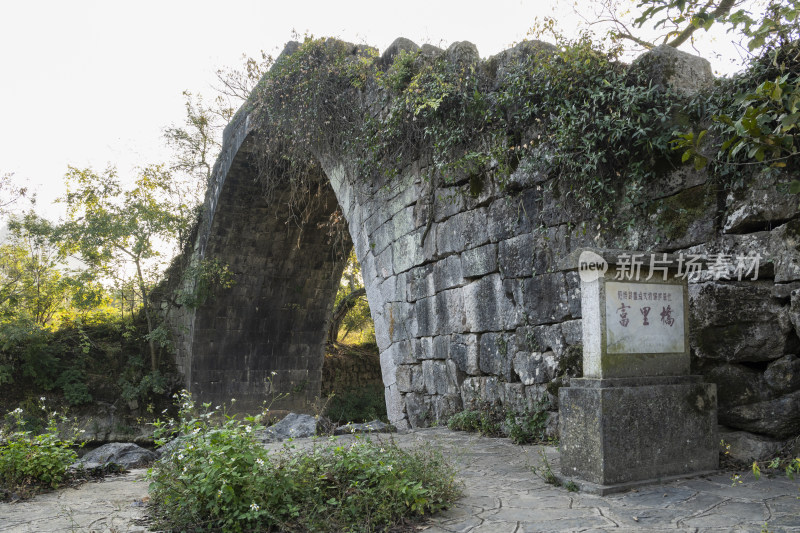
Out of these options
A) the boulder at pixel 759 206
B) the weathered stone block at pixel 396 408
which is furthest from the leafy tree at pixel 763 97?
the weathered stone block at pixel 396 408

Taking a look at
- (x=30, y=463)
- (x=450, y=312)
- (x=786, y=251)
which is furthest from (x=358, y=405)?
(x=786, y=251)

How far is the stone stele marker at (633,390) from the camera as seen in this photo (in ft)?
9.55

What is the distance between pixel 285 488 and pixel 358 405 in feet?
36.0

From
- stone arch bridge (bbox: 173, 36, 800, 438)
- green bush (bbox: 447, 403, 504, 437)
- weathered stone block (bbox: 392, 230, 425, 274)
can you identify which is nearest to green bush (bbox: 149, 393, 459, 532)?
stone arch bridge (bbox: 173, 36, 800, 438)

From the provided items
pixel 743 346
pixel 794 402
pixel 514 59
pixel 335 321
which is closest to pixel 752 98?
pixel 743 346

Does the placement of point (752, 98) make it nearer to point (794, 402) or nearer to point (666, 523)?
point (794, 402)

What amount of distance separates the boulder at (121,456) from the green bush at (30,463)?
0.56m

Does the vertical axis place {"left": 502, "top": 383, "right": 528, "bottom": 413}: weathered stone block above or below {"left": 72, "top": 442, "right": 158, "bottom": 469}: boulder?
above

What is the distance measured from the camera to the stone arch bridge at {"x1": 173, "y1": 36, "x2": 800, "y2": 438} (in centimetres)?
321

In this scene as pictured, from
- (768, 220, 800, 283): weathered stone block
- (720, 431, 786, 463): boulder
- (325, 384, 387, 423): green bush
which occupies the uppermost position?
(768, 220, 800, 283): weathered stone block

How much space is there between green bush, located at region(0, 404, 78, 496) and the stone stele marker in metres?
2.92

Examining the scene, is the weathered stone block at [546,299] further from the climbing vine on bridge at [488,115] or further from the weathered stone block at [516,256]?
the climbing vine on bridge at [488,115]

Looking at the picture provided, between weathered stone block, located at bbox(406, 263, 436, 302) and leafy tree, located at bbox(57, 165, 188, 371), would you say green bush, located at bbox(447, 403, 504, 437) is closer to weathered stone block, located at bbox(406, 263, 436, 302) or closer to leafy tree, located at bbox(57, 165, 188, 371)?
weathered stone block, located at bbox(406, 263, 436, 302)

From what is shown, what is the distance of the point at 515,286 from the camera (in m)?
4.55
